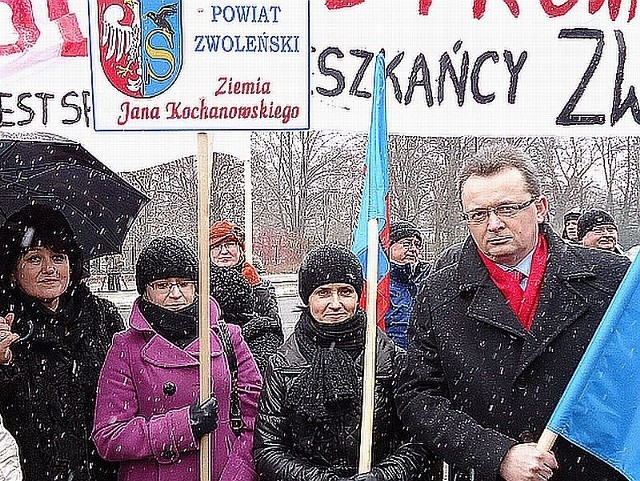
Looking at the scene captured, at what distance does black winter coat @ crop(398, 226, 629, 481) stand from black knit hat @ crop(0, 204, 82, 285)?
1598mm

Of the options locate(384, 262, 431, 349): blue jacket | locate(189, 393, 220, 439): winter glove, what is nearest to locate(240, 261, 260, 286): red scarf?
locate(384, 262, 431, 349): blue jacket

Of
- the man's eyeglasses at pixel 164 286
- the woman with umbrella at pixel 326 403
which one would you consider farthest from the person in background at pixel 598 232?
the man's eyeglasses at pixel 164 286

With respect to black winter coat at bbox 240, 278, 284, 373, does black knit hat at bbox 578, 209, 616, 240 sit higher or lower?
higher

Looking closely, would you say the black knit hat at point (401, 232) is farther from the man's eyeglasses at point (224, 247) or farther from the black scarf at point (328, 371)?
the black scarf at point (328, 371)

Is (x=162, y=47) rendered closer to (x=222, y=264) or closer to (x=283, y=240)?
(x=222, y=264)

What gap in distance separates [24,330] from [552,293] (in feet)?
6.46

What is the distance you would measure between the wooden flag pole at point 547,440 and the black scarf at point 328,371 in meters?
0.89

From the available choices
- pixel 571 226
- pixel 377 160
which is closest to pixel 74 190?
pixel 377 160

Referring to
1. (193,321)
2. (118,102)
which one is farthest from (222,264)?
(118,102)

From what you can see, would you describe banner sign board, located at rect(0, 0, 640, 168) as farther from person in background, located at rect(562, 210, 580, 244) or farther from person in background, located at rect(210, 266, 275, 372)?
person in background, located at rect(562, 210, 580, 244)

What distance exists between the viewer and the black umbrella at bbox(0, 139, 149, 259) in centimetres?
397

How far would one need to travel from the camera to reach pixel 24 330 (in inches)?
146

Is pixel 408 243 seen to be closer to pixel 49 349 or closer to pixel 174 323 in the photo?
pixel 174 323

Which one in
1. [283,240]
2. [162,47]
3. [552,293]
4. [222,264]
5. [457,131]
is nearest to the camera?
[552,293]
